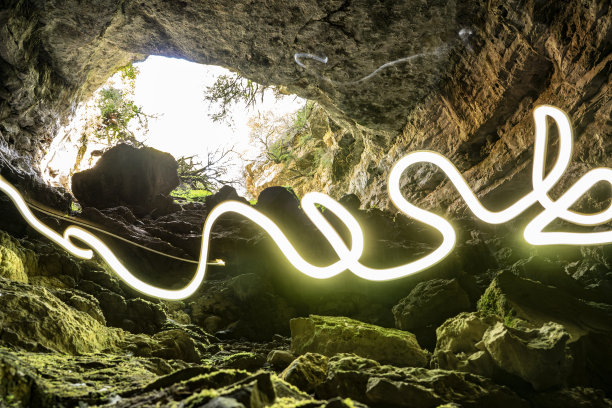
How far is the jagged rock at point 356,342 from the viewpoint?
292cm

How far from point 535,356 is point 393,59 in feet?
14.1

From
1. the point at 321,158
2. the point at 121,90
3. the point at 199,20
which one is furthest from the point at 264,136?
the point at 199,20

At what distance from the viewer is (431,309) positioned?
365 centimetres

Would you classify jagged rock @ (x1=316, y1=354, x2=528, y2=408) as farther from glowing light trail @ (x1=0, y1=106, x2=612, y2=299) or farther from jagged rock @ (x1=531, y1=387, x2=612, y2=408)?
glowing light trail @ (x1=0, y1=106, x2=612, y2=299)

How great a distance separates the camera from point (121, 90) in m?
9.90

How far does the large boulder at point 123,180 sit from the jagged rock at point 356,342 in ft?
17.0

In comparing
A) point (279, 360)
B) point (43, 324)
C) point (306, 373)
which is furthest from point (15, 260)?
point (306, 373)

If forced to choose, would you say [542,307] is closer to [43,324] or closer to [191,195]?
[43,324]

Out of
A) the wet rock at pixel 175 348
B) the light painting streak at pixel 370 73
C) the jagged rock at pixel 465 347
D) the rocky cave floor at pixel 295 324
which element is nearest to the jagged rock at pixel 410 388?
the rocky cave floor at pixel 295 324

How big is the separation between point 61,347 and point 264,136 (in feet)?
38.5

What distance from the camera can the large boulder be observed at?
6797 millimetres

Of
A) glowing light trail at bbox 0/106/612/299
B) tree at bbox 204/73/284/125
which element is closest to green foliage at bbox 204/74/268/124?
tree at bbox 204/73/284/125

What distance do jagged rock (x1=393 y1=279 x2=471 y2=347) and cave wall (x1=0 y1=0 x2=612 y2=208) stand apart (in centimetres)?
206

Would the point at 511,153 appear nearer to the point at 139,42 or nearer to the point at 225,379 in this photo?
the point at 225,379
